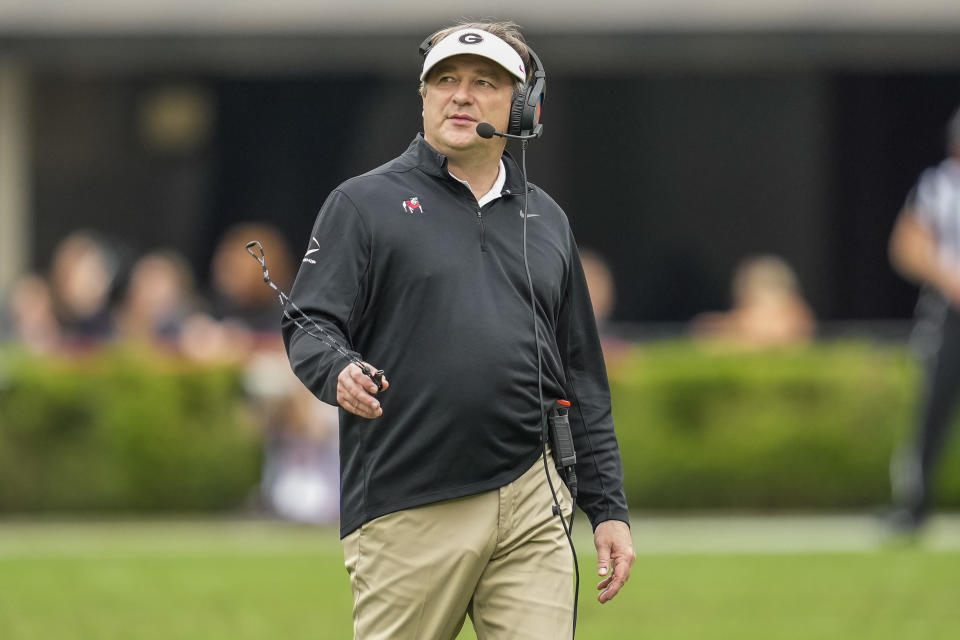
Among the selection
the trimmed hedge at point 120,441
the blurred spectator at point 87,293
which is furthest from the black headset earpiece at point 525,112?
the blurred spectator at point 87,293

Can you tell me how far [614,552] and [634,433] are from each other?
8164 mm

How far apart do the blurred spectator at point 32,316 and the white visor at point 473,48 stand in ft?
32.5

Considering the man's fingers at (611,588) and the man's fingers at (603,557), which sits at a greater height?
the man's fingers at (603,557)

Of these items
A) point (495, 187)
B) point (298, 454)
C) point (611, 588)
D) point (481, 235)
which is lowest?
point (298, 454)

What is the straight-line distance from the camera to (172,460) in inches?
493

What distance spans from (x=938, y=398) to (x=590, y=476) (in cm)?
622

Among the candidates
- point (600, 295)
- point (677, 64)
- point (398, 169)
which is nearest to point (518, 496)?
point (398, 169)

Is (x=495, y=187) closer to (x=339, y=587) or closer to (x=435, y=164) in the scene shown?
(x=435, y=164)

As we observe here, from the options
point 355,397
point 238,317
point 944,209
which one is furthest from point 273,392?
point 355,397

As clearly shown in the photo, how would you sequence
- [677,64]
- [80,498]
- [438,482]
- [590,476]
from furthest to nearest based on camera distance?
1. [677,64]
2. [80,498]
3. [590,476]
4. [438,482]

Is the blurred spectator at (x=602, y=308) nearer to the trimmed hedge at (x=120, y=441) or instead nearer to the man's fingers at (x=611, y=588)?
the trimmed hedge at (x=120, y=441)

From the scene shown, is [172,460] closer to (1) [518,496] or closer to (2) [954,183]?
(2) [954,183]

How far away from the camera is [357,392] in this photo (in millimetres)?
3885

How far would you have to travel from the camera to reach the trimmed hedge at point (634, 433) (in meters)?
12.5
